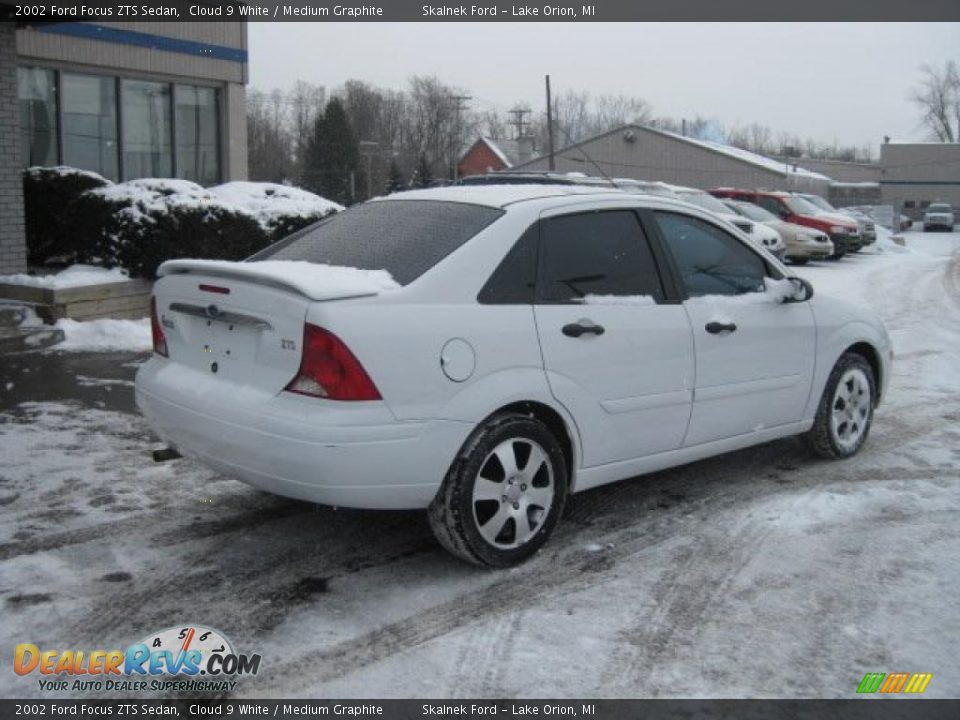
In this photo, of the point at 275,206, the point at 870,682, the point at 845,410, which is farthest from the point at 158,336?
the point at 275,206

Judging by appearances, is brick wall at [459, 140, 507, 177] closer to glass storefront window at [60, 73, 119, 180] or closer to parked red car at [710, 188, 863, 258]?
parked red car at [710, 188, 863, 258]

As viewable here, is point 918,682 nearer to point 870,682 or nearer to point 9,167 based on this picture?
point 870,682

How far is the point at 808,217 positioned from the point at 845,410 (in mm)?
20900

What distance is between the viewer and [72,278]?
10.3 meters

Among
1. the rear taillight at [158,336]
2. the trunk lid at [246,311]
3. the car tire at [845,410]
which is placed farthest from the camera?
the car tire at [845,410]

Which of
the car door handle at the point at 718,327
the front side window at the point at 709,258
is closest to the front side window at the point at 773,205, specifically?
the front side window at the point at 709,258

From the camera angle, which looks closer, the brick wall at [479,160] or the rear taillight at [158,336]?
the rear taillight at [158,336]

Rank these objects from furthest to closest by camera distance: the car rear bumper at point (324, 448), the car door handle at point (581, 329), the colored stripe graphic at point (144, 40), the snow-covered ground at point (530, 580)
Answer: the colored stripe graphic at point (144, 40) < the car door handle at point (581, 329) < the car rear bumper at point (324, 448) < the snow-covered ground at point (530, 580)

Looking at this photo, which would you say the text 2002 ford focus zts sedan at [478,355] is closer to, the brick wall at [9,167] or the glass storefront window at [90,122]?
the brick wall at [9,167]

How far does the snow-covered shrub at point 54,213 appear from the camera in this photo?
37.3 feet

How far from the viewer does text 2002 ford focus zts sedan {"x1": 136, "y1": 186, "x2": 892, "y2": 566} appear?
4.01m

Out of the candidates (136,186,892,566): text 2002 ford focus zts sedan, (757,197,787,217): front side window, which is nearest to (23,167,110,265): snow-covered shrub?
(136,186,892,566): text 2002 ford focus zts sedan

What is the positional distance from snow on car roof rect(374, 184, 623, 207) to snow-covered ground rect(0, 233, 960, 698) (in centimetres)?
162

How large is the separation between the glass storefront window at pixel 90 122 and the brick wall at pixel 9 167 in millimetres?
4034
